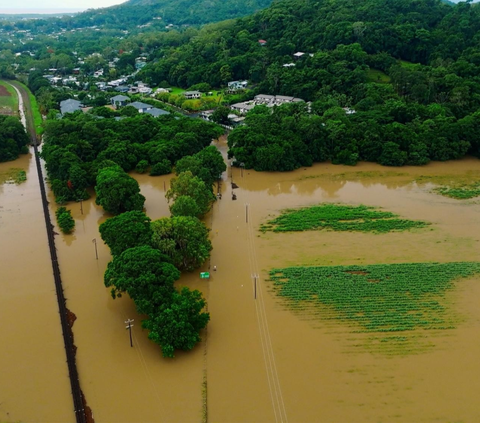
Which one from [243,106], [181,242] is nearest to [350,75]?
[243,106]

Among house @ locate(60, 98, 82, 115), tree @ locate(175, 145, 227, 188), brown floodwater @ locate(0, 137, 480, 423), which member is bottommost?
brown floodwater @ locate(0, 137, 480, 423)

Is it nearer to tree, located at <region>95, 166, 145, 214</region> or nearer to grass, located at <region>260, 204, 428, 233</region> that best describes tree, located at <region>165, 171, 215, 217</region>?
tree, located at <region>95, 166, 145, 214</region>

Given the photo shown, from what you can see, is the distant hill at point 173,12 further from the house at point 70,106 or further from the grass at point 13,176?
the grass at point 13,176

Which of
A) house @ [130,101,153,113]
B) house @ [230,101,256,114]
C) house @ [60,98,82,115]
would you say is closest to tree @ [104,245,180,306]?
house @ [230,101,256,114]

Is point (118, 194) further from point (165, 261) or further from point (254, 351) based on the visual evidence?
point (254, 351)

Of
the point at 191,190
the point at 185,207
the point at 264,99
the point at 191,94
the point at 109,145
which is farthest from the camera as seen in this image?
the point at 191,94

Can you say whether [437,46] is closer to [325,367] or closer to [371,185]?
[371,185]
